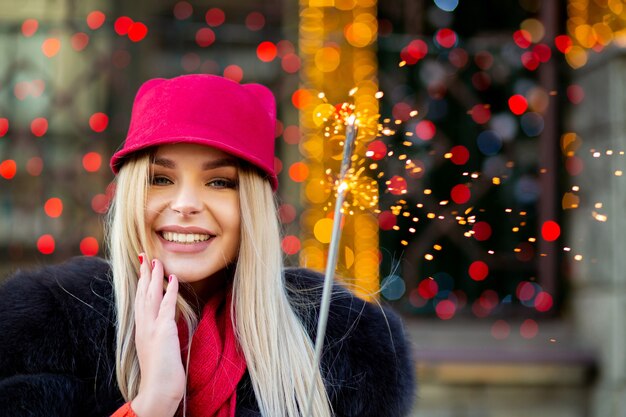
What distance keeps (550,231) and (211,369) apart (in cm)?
289

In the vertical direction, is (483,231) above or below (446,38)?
below

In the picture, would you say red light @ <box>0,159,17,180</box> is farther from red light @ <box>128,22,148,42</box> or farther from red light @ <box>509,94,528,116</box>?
red light @ <box>509,94,528,116</box>

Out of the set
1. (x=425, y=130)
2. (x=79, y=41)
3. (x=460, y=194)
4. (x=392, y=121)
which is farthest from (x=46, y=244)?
(x=460, y=194)

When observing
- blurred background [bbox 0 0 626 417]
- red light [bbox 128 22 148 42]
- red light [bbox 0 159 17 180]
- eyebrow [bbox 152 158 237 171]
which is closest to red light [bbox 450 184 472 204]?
blurred background [bbox 0 0 626 417]

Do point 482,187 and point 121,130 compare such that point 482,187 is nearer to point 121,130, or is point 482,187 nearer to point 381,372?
point 121,130

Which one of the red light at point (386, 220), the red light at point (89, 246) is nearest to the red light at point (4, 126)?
the red light at point (89, 246)

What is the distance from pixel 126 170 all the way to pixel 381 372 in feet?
2.51

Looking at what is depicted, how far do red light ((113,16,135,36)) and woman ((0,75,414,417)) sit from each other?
2.61m

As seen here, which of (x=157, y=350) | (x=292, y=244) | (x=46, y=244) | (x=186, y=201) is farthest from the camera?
(x=46, y=244)

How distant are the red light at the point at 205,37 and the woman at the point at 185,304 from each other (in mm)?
2536

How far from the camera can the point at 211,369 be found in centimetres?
213

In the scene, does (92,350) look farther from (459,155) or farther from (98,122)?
(459,155)

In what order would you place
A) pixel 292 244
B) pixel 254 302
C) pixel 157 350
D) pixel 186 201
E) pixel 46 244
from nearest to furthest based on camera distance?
pixel 157 350
pixel 186 201
pixel 254 302
pixel 292 244
pixel 46 244

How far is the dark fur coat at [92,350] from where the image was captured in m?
1.99
